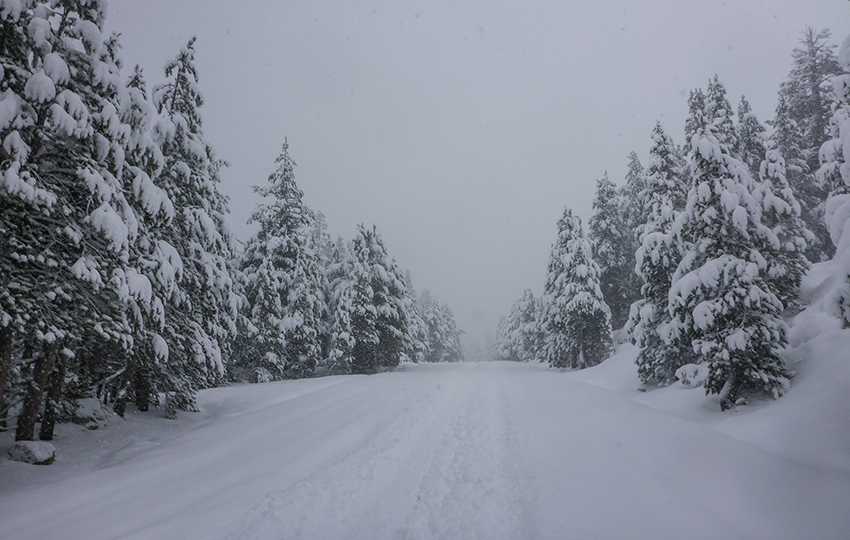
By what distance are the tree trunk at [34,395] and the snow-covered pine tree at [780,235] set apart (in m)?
17.2

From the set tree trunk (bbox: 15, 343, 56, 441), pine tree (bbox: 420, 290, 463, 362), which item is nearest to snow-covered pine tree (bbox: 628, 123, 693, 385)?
tree trunk (bbox: 15, 343, 56, 441)

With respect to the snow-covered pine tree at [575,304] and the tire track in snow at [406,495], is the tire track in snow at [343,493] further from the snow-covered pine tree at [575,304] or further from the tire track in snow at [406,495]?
the snow-covered pine tree at [575,304]

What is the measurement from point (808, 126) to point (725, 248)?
2640 centimetres

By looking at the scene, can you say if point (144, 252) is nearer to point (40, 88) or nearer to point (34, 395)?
point (34, 395)

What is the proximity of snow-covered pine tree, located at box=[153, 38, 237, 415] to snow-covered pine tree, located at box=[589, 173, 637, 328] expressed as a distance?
28.8 m

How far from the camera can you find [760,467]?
576 cm

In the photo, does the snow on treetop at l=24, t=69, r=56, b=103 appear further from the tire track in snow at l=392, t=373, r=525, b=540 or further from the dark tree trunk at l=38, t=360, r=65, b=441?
the tire track in snow at l=392, t=373, r=525, b=540

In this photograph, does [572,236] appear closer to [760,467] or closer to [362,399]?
[362,399]

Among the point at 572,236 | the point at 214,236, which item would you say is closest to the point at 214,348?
the point at 214,236

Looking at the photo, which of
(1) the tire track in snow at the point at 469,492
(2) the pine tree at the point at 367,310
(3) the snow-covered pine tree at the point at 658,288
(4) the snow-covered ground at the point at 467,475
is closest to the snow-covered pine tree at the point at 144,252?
(4) the snow-covered ground at the point at 467,475

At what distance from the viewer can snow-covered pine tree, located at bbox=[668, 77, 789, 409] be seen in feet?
32.0

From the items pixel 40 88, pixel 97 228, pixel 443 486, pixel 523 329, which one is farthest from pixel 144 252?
pixel 523 329

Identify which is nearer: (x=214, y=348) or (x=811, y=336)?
(x=811, y=336)

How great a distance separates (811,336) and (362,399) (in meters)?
13.5
